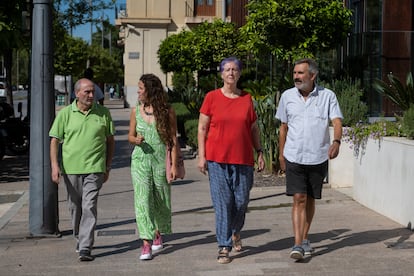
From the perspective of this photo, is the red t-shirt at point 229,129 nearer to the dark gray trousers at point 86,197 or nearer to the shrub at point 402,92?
the dark gray trousers at point 86,197

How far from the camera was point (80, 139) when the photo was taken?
22.7 feet

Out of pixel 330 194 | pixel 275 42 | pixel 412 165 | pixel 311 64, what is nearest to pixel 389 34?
pixel 275 42

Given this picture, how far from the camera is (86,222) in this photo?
6906 millimetres

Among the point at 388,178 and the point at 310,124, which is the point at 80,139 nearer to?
the point at 310,124

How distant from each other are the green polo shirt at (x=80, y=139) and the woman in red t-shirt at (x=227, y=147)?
0.99m

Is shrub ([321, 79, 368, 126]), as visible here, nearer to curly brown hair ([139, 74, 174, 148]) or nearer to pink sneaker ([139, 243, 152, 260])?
curly brown hair ([139, 74, 174, 148])

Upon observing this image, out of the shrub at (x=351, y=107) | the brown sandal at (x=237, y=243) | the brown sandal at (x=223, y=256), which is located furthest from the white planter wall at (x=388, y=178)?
the brown sandal at (x=223, y=256)

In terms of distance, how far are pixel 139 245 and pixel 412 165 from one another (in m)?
3.08

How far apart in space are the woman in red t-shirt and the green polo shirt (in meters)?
0.99

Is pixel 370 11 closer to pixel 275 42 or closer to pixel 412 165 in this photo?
pixel 275 42

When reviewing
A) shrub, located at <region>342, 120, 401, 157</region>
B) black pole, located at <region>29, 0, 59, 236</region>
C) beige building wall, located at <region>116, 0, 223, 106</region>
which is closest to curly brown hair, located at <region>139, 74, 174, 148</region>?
black pole, located at <region>29, 0, 59, 236</region>

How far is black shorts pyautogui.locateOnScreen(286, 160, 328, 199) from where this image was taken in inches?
266

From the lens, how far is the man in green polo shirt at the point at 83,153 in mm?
6898

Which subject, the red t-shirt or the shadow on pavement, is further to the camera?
the shadow on pavement
